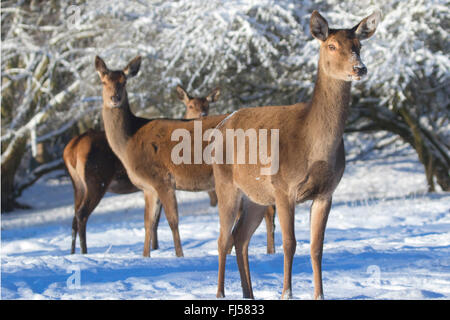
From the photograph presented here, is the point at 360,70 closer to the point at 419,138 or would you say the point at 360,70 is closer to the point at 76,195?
the point at 76,195

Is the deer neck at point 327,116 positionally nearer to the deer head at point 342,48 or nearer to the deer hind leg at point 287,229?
the deer head at point 342,48

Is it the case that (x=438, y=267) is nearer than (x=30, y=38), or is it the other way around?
(x=438, y=267)

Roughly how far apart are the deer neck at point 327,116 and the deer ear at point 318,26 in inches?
11.3

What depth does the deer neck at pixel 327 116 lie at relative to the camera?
5.07m

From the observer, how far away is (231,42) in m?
13.6

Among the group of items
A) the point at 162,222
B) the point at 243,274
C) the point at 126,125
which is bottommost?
the point at 162,222

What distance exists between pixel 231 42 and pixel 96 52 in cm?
376

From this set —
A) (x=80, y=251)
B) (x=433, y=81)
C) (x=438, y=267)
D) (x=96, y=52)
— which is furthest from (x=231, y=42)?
(x=438, y=267)

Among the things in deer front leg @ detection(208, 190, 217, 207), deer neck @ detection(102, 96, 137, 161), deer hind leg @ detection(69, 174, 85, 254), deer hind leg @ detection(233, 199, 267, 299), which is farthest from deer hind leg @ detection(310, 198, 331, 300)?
deer front leg @ detection(208, 190, 217, 207)

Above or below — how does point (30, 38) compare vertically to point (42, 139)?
above

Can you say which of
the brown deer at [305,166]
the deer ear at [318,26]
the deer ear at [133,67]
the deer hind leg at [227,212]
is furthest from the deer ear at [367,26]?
the deer ear at [133,67]
